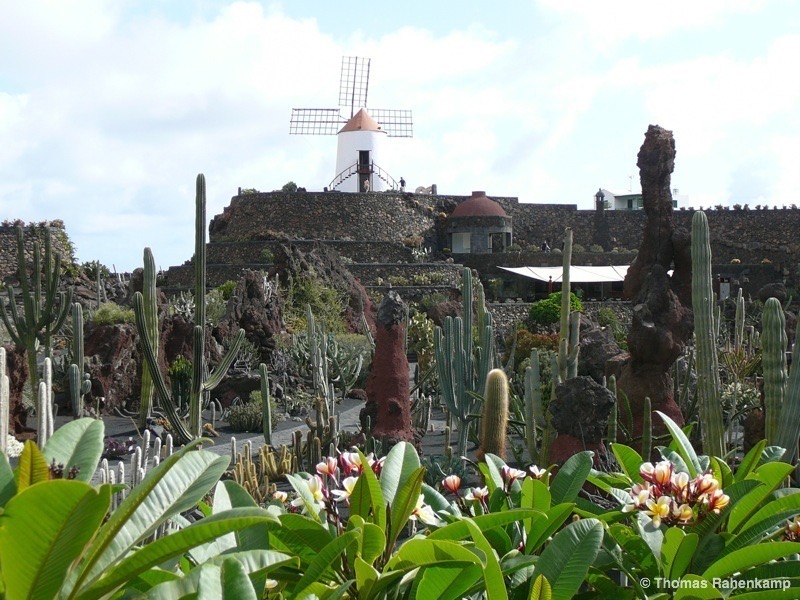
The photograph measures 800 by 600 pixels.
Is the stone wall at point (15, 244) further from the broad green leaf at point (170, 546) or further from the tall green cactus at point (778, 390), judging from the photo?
the broad green leaf at point (170, 546)

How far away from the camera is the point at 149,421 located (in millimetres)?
12648

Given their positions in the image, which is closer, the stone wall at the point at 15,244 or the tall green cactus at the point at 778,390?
the tall green cactus at the point at 778,390

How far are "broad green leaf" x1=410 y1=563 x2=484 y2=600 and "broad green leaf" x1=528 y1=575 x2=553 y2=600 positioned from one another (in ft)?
0.55

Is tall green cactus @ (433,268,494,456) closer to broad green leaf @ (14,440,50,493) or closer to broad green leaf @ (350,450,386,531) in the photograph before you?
broad green leaf @ (350,450,386,531)

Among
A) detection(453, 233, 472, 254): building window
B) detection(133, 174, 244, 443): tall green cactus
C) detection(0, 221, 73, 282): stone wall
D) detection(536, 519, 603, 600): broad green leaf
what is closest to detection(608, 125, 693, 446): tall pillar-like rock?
detection(133, 174, 244, 443): tall green cactus

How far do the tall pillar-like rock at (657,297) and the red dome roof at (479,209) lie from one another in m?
29.0

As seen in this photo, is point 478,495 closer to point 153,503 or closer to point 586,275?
point 153,503

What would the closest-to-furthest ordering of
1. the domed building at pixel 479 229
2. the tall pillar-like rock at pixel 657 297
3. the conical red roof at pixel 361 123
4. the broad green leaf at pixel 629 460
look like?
the broad green leaf at pixel 629 460 → the tall pillar-like rock at pixel 657 297 → the domed building at pixel 479 229 → the conical red roof at pixel 361 123

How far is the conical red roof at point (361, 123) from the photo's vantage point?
45.0 metres

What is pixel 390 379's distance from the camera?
9.48m

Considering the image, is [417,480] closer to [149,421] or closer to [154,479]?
[154,479]

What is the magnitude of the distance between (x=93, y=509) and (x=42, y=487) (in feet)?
0.35

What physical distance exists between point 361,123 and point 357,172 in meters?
2.57

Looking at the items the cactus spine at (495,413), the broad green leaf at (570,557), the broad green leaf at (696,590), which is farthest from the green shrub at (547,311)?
the broad green leaf at (570,557)
